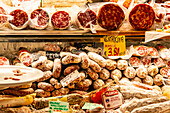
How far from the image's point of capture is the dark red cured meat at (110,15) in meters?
1.98

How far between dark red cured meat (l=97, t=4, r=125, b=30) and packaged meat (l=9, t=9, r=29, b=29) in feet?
2.70

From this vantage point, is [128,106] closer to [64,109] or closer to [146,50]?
[64,109]

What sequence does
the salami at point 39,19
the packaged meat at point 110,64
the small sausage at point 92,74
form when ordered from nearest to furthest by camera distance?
the salami at point 39,19 < the small sausage at point 92,74 < the packaged meat at point 110,64

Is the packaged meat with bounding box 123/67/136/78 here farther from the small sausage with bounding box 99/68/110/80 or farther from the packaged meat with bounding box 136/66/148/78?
the small sausage with bounding box 99/68/110/80

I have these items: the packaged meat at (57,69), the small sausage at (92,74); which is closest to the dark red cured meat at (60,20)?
the packaged meat at (57,69)

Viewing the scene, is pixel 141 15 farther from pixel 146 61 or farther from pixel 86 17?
pixel 146 61

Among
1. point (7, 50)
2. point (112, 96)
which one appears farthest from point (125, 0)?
point (7, 50)

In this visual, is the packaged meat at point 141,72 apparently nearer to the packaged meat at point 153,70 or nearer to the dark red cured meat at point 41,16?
the packaged meat at point 153,70

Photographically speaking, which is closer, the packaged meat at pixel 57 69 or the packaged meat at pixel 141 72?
the packaged meat at pixel 57 69

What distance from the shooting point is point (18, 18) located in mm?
2088

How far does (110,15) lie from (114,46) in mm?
331

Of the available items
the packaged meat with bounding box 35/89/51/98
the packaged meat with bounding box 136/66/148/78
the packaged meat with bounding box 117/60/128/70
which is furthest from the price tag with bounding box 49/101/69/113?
the packaged meat with bounding box 136/66/148/78

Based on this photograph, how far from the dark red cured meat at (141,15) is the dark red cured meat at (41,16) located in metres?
0.95

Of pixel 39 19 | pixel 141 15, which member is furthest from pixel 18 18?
pixel 141 15
